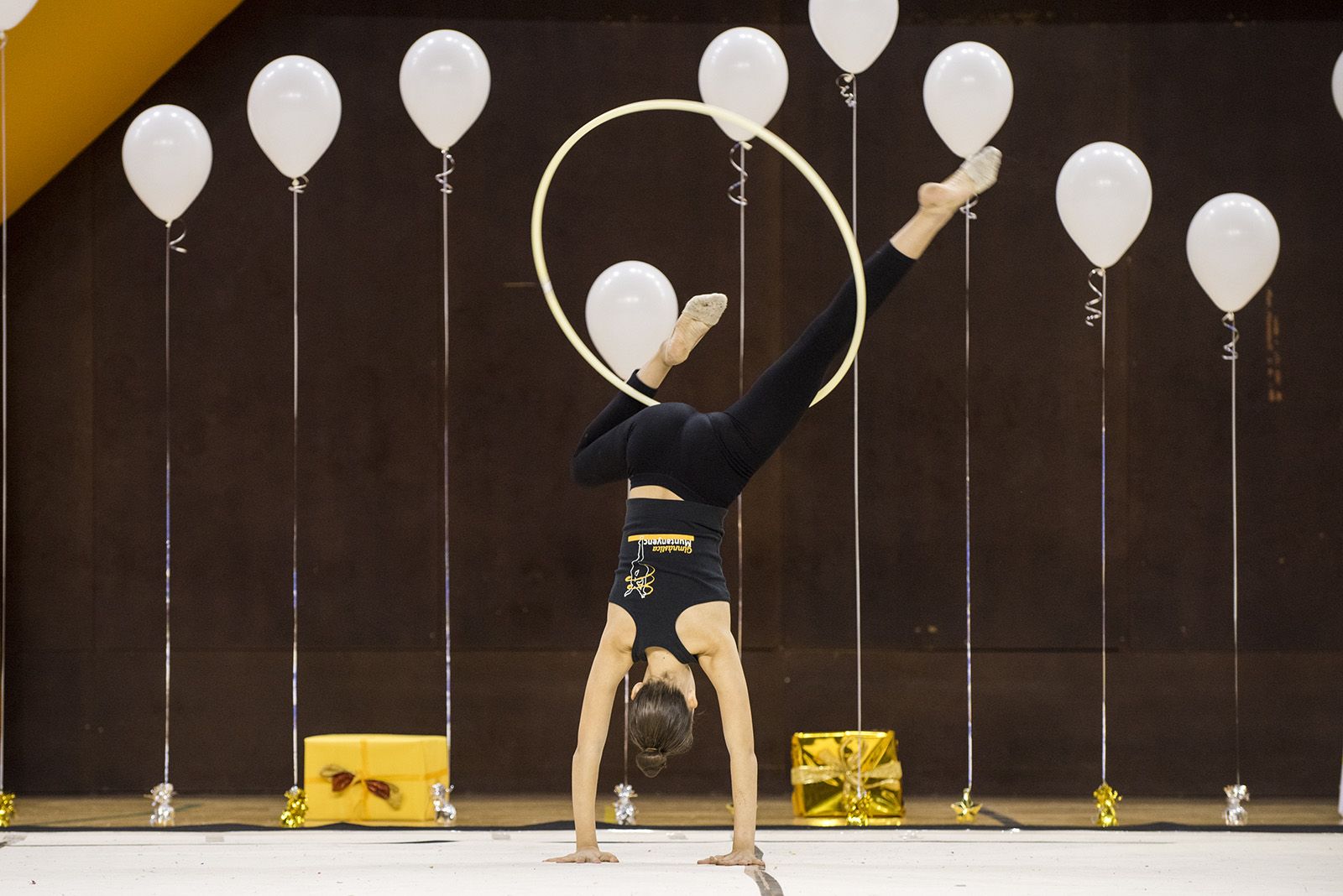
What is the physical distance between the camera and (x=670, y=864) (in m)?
3.39

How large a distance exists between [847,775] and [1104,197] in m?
2.24

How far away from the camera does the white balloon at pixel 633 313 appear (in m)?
4.96

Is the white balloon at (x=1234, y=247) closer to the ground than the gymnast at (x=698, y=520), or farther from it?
farther from it

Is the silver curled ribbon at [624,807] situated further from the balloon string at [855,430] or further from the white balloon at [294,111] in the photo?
the white balloon at [294,111]

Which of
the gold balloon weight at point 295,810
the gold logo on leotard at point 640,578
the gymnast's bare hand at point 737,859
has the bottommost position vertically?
the gold balloon weight at point 295,810

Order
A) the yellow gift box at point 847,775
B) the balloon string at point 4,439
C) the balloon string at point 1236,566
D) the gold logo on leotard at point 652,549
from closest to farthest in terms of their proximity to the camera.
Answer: the gold logo on leotard at point 652,549, the yellow gift box at point 847,775, the balloon string at point 1236,566, the balloon string at point 4,439


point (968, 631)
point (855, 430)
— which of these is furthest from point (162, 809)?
point (968, 631)

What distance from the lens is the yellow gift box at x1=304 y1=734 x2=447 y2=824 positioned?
5145mm

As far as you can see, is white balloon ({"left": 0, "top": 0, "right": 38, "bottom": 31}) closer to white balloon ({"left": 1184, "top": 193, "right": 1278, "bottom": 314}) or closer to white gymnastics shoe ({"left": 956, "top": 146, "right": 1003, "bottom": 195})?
white gymnastics shoe ({"left": 956, "top": 146, "right": 1003, "bottom": 195})

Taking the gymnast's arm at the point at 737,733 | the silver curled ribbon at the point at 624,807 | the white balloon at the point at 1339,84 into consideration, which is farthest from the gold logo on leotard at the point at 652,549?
the white balloon at the point at 1339,84

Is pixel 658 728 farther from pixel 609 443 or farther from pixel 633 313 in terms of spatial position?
pixel 633 313

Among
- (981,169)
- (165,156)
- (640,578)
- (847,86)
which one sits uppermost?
(847,86)

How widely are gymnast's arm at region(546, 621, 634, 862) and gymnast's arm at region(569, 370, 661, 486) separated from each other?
1.30 ft

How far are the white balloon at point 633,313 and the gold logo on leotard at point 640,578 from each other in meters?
1.31
